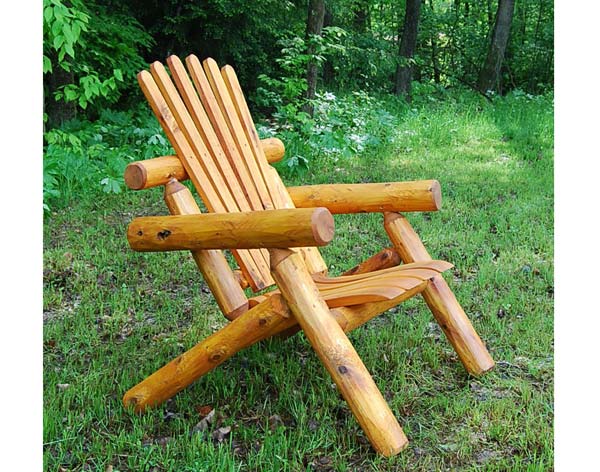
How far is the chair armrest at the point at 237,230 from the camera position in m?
1.73

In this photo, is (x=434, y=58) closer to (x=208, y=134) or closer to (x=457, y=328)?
(x=208, y=134)

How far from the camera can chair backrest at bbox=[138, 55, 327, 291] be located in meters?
2.52

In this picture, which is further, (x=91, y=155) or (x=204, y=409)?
(x=91, y=155)

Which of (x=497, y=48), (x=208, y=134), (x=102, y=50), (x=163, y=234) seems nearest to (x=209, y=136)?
(x=208, y=134)

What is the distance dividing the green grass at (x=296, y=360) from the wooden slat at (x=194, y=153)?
0.51 metres

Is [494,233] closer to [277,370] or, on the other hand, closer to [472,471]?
[277,370]

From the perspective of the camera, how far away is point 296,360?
254 centimetres

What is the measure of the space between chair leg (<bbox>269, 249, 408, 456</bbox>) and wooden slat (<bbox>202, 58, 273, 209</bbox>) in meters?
0.84

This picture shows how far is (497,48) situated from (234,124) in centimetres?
799

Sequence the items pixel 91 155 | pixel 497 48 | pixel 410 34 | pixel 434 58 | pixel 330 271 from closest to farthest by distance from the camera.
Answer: pixel 330 271
pixel 91 155
pixel 410 34
pixel 497 48
pixel 434 58

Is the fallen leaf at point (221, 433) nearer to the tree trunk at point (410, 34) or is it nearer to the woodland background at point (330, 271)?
the woodland background at point (330, 271)

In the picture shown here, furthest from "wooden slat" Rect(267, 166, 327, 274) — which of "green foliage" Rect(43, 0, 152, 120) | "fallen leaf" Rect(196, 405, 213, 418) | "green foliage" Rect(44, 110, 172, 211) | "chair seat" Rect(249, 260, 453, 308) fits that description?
"green foliage" Rect(43, 0, 152, 120)

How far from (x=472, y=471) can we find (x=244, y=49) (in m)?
5.80

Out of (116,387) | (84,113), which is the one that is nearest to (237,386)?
(116,387)
